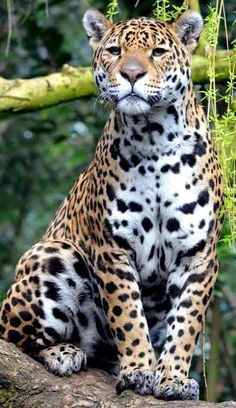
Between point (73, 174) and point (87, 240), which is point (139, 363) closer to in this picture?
point (87, 240)

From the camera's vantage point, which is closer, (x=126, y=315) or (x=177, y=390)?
(x=177, y=390)

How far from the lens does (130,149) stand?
8.84 meters

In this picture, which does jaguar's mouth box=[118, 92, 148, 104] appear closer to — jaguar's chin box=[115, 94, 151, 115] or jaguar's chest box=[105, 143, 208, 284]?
jaguar's chin box=[115, 94, 151, 115]

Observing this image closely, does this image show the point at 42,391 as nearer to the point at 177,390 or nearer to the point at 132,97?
the point at 177,390

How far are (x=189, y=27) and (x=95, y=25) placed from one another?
60 cm

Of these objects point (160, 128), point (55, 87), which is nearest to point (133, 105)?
point (160, 128)

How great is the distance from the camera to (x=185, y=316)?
28.6 feet

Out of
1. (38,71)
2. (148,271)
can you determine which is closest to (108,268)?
(148,271)

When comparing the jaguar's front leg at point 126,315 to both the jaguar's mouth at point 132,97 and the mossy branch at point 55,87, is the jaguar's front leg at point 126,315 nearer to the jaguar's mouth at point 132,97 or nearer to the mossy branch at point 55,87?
the jaguar's mouth at point 132,97

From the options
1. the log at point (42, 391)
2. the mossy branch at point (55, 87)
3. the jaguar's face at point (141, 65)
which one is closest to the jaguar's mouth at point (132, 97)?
the jaguar's face at point (141, 65)

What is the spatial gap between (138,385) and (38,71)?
18.4 ft

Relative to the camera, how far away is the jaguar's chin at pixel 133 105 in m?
8.30

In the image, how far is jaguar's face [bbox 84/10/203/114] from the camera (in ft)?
27.3

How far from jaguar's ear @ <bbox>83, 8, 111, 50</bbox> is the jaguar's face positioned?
0.25 ft
